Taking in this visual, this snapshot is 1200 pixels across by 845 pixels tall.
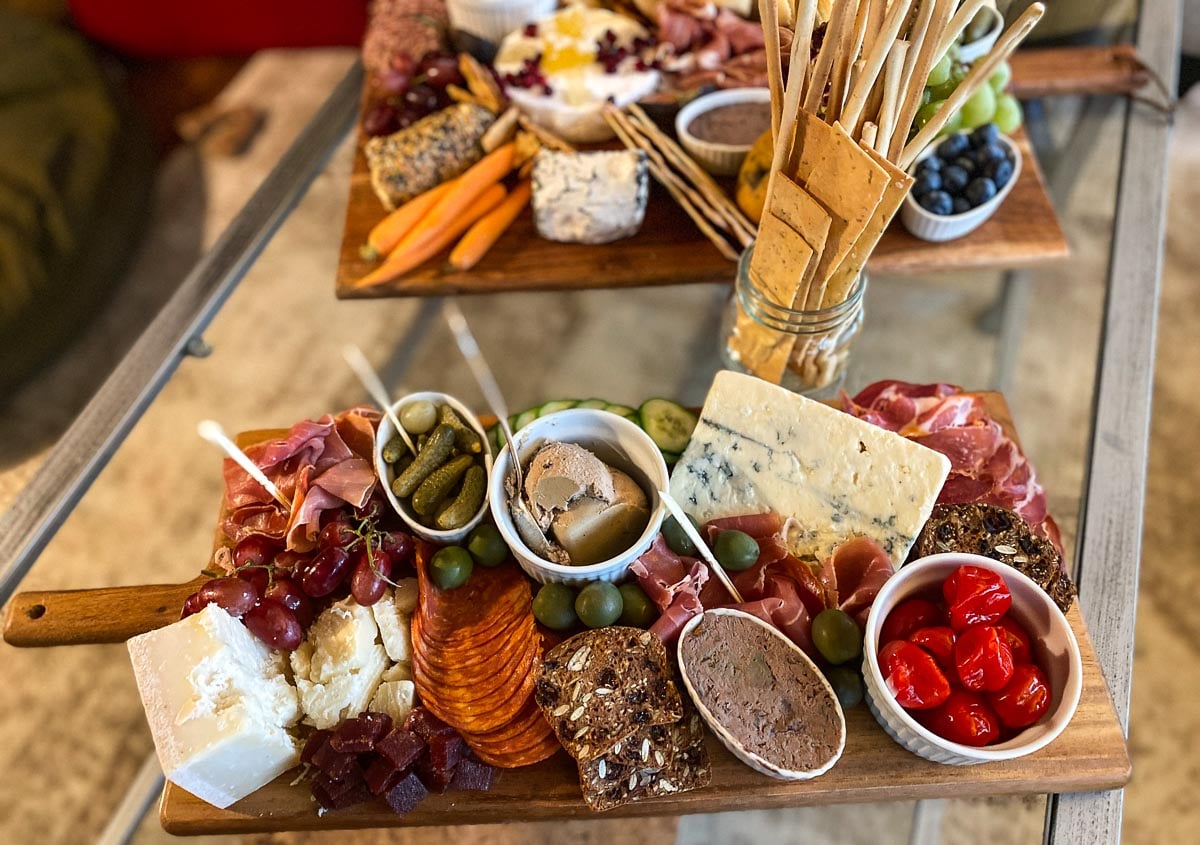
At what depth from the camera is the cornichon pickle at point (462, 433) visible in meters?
1.10

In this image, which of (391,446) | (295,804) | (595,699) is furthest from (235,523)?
(595,699)

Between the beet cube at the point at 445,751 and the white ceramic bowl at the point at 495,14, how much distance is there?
56.3 inches

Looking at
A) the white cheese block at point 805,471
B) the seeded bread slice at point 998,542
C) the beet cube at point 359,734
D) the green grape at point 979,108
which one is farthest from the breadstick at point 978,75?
the beet cube at point 359,734

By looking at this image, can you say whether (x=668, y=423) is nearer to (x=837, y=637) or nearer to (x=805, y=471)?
(x=805, y=471)

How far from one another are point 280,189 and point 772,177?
109cm

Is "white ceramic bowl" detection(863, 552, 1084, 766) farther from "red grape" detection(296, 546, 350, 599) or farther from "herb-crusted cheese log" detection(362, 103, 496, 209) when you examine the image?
"herb-crusted cheese log" detection(362, 103, 496, 209)

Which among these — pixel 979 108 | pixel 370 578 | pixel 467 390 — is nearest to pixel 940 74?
pixel 979 108

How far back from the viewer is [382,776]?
93cm

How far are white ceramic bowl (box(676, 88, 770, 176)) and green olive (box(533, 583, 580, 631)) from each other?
891 mm

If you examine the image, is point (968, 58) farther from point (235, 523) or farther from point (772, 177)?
point (235, 523)

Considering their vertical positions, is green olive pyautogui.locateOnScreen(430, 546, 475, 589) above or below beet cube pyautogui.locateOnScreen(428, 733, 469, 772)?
above

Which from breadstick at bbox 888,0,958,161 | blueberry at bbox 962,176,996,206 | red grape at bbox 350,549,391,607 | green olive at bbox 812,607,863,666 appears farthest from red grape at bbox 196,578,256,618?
blueberry at bbox 962,176,996,206

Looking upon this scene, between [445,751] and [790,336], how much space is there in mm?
711

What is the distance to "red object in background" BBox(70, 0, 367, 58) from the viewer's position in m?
2.86
